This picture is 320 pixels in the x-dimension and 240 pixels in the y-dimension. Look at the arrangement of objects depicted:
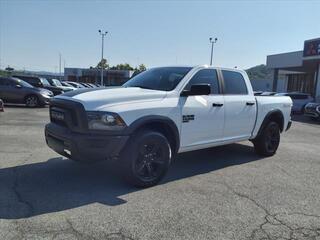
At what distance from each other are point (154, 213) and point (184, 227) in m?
0.52

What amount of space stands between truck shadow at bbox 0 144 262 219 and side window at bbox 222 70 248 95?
1.48 m

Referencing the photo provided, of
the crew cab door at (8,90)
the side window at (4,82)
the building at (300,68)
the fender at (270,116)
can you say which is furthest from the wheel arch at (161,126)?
the building at (300,68)

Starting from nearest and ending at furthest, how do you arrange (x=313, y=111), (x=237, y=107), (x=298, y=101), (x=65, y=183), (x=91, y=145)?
(x=91, y=145), (x=65, y=183), (x=237, y=107), (x=313, y=111), (x=298, y=101)

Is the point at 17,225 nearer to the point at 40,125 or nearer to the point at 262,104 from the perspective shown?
the point at 262,104

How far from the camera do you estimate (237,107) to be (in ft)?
22.9

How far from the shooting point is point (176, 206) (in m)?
4.71

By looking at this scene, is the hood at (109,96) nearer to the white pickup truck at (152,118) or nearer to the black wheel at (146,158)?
the white pickup truck at (152,118)

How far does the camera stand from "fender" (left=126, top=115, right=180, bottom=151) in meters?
5.15

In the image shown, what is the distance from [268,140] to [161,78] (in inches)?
128

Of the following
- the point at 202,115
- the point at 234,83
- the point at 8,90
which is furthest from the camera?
the point at 8,90

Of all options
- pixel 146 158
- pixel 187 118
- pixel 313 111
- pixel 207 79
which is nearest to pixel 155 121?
pixel 146 158

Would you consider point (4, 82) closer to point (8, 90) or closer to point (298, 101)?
point (8, 90)

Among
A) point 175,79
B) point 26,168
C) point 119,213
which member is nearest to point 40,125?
point 26,168

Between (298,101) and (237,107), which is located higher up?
(237,107)
